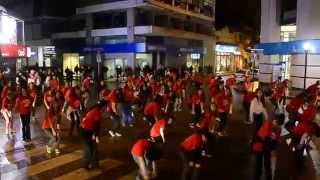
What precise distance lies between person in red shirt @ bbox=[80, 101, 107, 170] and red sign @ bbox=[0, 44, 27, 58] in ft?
65.3

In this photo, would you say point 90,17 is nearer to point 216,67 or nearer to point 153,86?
point 216,67

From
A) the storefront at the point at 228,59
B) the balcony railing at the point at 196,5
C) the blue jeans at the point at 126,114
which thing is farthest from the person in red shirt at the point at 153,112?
the storefront at the point at 228,59

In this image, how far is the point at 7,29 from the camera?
29688mm

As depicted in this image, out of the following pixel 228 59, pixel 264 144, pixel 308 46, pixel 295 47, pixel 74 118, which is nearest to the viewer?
pixel 264 144

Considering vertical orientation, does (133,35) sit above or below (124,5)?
below

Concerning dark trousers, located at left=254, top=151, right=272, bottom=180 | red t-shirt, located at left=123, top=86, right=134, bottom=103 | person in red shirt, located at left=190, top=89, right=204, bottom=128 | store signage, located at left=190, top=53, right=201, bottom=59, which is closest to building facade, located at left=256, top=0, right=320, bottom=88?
person in red shirt, located at left=190, top=89, right=204, bottom=128

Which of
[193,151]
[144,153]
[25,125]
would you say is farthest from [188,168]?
[25,125]

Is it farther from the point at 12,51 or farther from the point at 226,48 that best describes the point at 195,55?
the point at 12,51

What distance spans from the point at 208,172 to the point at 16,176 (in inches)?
193

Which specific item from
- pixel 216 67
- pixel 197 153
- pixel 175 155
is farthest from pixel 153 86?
pixel 216 67

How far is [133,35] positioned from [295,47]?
71.7 feet

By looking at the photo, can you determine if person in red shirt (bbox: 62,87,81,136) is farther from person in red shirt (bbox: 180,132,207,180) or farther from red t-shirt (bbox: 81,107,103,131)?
person in red shirt (bbox: 180,132,207,180)

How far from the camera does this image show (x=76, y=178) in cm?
997

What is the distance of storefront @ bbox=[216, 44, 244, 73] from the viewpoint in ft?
212
